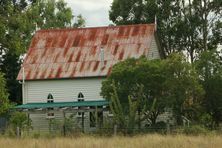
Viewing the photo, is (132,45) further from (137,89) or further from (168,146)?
(168,146)

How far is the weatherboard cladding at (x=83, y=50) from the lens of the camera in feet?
162

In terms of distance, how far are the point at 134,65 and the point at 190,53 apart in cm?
2069

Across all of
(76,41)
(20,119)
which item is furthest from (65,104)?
(76,41)

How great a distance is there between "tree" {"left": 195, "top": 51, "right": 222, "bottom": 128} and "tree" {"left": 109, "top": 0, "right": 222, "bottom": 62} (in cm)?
1564

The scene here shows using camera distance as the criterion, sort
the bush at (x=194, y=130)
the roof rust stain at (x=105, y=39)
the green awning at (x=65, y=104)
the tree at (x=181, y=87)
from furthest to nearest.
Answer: the roof rust stain at (x=105, y=39) < the green awning at (x=65, y=104) < the tree at (x=181, y=87) < the bush at (x=194, y=130)

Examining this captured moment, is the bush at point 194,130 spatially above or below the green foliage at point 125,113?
Result: below

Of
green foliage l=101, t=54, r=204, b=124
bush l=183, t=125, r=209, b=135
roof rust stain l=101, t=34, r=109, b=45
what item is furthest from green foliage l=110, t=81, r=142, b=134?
roof rust stain l=101, t=34, r=109, b=45

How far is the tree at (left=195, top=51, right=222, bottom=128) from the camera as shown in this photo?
41375mm

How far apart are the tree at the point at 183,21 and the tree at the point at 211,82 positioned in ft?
51.3

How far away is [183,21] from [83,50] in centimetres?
1234

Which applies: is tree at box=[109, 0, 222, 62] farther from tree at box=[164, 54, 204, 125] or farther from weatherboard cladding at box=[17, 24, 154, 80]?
tree at box=[164, 54, 204, 125]

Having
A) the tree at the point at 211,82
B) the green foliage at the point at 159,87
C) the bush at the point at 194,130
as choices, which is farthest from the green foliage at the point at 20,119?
the bush at the point at 194,130

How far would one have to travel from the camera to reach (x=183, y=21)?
5825 cm

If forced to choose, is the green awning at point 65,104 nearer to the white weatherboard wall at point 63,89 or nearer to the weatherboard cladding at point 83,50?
the white weatherboard wall at point 63,89
